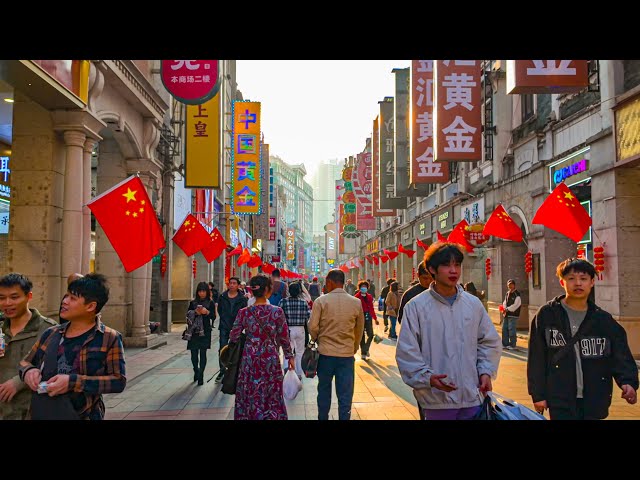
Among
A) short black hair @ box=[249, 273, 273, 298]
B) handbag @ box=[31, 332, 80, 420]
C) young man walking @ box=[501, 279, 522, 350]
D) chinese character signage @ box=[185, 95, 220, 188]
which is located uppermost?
chinese character signage @ box=[185, 95, 220, 188]

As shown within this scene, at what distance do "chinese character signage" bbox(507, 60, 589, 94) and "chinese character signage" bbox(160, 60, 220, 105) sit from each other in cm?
686

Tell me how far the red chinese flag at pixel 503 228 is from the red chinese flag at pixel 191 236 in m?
7.85

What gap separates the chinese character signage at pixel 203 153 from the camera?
16.4m

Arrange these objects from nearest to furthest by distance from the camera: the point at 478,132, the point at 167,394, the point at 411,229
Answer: the point at 167,394
the point at 478,132
the point at 411,229

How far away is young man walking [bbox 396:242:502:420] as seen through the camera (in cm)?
342

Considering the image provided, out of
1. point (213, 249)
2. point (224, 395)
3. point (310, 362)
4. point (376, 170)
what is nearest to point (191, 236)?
point (213, 249)

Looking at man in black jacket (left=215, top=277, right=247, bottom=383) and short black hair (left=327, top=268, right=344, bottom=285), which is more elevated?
short black hair (left=327, top=268, right=344, bottom=285)

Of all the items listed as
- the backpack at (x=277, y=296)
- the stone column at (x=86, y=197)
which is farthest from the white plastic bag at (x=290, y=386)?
the stone column at (x=86, y=197)

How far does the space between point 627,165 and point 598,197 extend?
3.49 ft

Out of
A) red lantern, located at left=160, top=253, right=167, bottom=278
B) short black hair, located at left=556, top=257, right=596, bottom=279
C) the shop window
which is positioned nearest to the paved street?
short black hair, located at left=556, top=257, right=596, bottom=279

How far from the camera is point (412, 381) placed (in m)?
3.37

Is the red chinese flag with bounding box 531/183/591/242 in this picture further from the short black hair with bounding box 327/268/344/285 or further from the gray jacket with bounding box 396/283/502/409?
the gray jacket with bounding box 396/283/502/409

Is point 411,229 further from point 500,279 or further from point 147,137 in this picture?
point 147,137
